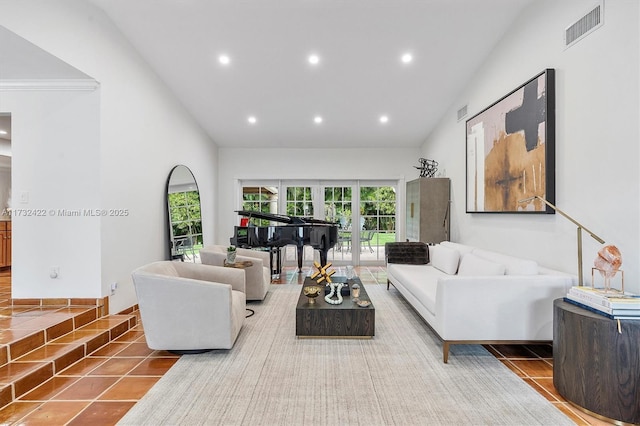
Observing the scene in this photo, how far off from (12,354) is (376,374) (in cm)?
256

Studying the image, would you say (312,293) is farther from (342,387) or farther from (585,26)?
(585,26)

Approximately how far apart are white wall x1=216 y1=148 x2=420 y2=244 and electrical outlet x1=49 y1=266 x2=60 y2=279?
12.6 feet

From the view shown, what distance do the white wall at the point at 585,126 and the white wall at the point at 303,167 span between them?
125 inches

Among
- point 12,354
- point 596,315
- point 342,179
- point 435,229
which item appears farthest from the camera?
point 342,179

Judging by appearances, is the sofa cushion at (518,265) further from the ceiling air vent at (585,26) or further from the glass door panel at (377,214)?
the glass door panel at (377,214)

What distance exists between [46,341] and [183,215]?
2.63 metres

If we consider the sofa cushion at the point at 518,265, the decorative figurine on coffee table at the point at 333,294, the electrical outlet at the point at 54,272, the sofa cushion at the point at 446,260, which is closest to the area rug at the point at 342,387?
the decorative figurine on coffee table at the point at 333,294

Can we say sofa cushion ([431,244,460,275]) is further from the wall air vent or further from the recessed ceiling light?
the recessed ceiling light

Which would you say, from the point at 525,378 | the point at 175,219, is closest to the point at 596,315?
the point at 525,378

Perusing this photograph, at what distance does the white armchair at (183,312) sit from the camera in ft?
8.57

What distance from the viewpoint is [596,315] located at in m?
1.96

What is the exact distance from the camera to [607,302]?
6.31 ft

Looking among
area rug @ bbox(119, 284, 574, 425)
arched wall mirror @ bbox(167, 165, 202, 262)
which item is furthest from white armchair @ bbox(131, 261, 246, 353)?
arched wall mirror @ bbox(167, 165, 202, 262)

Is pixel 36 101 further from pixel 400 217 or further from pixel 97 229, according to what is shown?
pixel 400 217
